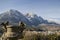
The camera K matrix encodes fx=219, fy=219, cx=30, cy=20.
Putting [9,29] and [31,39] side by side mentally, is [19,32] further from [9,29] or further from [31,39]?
[31,39]

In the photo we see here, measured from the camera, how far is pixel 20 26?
577cm

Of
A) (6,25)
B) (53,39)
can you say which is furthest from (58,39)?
(6,25)

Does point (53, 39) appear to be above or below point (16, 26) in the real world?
below

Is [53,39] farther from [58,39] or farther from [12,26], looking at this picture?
[12,26]

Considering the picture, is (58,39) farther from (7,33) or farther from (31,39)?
(7,33)

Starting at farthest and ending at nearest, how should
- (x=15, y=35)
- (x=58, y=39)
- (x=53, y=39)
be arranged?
(x=58, y=39)
(x=53, y=39)
(x=15, y=35)

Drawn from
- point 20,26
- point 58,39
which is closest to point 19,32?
point 20,26

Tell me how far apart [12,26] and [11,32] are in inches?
6.2

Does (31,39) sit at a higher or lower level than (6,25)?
lower

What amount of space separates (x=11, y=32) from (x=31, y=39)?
148 ft

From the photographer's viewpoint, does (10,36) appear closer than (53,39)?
Yes

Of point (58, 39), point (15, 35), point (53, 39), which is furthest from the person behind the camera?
point (58, 39)

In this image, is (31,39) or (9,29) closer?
(9,29)

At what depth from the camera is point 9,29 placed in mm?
5734
